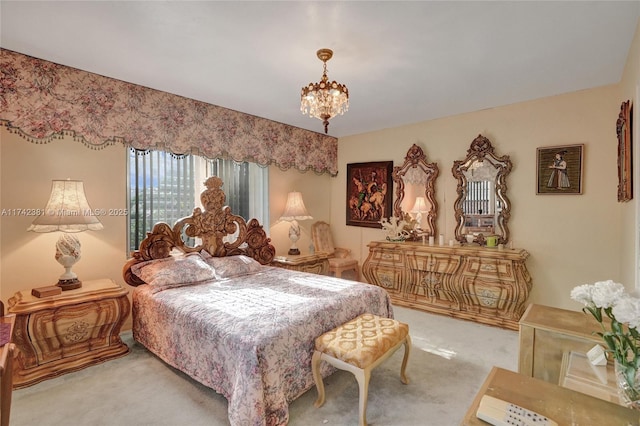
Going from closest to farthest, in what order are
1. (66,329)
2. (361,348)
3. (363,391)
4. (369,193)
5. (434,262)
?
(363,391) < (361,348) < (66,329) < (434,262) < (369,193)

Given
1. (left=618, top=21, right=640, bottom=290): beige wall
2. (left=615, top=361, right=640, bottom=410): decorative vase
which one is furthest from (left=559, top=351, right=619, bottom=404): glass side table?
(left=618, top=21, right=640, bottom=290): beige wall

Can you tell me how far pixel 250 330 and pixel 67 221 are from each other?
5.87ft

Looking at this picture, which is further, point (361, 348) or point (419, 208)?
point (419, 208)

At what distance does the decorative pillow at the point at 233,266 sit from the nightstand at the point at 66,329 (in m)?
0.87

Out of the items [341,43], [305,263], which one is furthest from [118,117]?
[305,263]

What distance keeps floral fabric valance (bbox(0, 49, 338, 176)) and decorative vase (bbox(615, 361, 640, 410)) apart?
3.69m

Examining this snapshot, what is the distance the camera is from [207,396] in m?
2.21

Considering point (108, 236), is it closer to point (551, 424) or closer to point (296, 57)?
point (296, 57)

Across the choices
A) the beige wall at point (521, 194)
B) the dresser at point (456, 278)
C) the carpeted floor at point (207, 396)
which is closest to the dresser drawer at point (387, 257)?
the dresser at point (456, 278)

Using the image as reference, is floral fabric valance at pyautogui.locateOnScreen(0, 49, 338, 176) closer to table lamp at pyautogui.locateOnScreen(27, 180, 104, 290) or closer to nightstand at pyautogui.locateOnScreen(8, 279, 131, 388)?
table lamp at pyautogui.locateOnScreen(27, 180, 104, 290)

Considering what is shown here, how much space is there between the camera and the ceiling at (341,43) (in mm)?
1887

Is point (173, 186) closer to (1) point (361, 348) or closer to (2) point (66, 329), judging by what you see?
(2) point (66, 329)

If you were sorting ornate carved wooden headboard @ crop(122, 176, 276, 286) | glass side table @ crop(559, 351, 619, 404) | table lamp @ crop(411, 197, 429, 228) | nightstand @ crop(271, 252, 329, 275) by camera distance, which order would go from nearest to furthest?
glass side table @ crop(559, 351, 619, 404), ornate carved wooden headboard @ crop(122, 176, 276, 286), nightstand @ crop(271, 252, 329, 275), table lamp @ crop(411, 197, 429, 228)

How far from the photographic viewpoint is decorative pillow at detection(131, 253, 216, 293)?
2.82 metres
